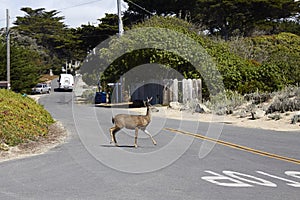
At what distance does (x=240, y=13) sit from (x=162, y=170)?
46106mm

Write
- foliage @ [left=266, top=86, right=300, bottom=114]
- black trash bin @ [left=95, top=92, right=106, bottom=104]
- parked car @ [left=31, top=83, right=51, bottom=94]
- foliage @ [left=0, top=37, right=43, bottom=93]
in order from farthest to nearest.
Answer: parked car @ [left=31, top=83, right=51, bottom=94] → foliage @ [left=0, top=37, right=43, bottom=93] → black trash bin @ [left=95, top=92, right=106, bottom=104] → foliage @ [left=266, top=86, right=300, bottom=114]

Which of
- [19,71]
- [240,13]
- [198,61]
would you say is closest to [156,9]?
[240,13]

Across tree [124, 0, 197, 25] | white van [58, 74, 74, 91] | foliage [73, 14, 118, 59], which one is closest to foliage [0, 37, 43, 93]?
foliage [73, 14, 118, 59]

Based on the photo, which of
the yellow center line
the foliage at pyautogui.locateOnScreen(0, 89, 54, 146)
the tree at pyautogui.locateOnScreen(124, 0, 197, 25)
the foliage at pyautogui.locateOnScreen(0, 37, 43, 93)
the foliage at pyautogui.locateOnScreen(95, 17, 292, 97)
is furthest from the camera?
the tree at pyautogui.locateOnScreen(124, 0, 197, 25)

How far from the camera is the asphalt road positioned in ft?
27.6

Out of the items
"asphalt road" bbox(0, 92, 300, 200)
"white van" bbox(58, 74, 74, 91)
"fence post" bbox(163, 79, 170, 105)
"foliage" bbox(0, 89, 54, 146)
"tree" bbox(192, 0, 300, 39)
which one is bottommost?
"asphalt road" bbox(0, 92, 300, 200)

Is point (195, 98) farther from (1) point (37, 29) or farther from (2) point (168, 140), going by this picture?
(1) point (37, 29)

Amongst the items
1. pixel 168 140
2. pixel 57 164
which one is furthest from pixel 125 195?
pixel 168 140

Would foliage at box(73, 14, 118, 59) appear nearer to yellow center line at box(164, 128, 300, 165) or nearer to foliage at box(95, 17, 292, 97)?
foliage at box(95, 17, 292, 97)

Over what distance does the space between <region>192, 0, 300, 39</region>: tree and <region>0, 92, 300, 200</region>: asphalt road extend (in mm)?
39156

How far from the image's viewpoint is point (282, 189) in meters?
8.57

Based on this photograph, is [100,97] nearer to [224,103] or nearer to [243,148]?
[224,103]

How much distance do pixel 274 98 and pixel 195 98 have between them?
8291mm

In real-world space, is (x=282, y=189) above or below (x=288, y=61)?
below
